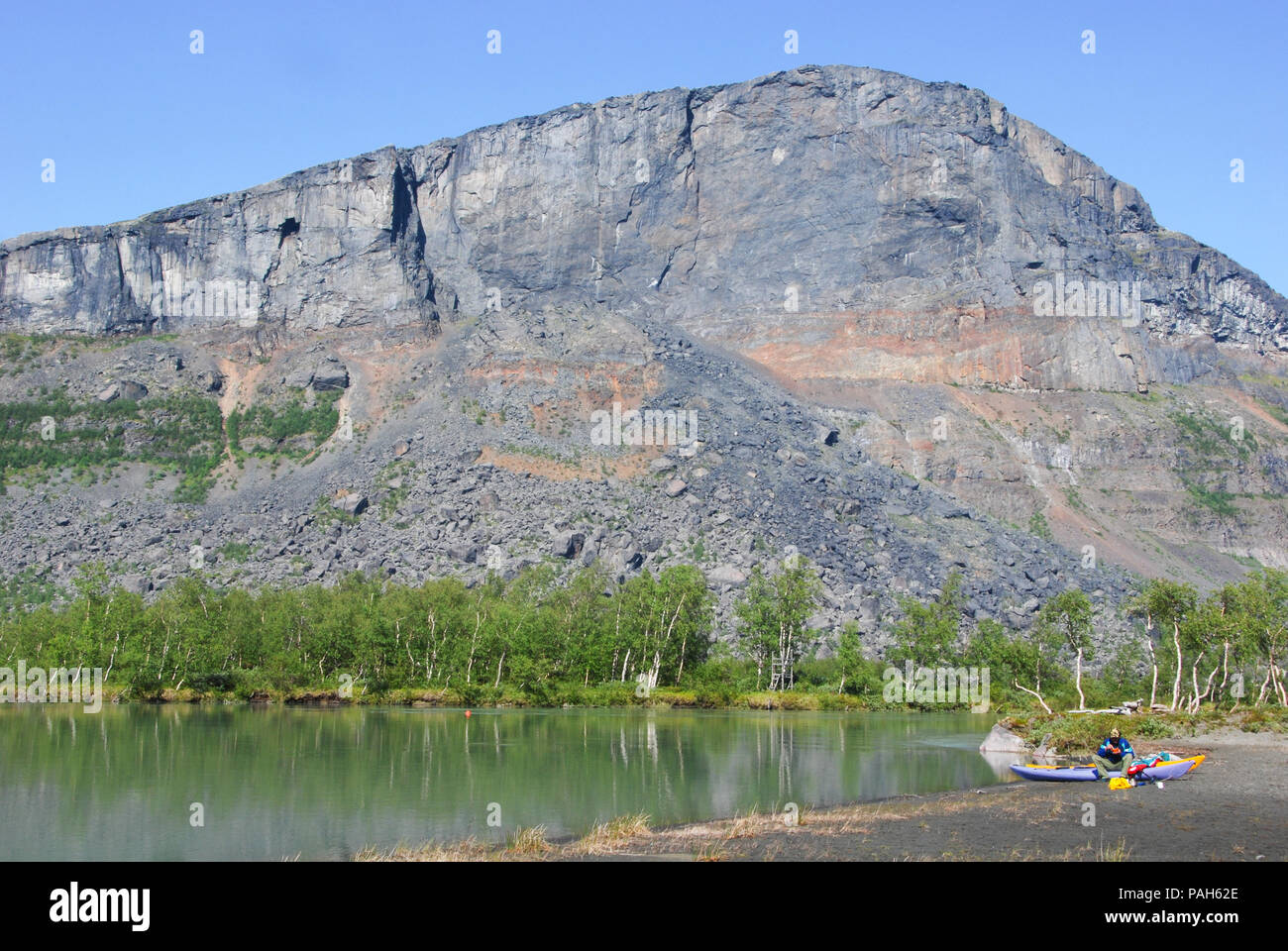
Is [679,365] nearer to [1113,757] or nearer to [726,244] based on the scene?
[726,244]

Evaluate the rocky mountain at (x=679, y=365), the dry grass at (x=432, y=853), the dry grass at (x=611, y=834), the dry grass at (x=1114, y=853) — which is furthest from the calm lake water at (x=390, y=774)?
the rocky mountain at (x=679, y=365)

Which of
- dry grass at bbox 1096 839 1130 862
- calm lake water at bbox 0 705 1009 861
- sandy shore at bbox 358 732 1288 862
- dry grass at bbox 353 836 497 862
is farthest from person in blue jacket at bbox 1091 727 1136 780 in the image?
dry grass at bbox 353 836 497 862

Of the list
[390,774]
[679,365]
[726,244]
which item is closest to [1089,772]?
[390,774]

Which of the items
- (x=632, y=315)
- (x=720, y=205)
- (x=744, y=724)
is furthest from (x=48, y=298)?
(x=744, y=724)

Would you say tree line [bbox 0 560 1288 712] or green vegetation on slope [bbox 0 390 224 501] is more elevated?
green vegetation on slope [bbox 0 390 224 501]

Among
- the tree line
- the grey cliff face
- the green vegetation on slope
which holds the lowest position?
the tree line

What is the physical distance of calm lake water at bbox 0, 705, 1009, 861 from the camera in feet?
96.7

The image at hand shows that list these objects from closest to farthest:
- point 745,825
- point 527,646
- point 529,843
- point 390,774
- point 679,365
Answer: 1. point 529,843
2. point 745,825
3. point 390,774
4. point 527,646
5. point 679,365

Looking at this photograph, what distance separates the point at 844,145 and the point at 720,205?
17730 mm

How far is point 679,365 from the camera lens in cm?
12688

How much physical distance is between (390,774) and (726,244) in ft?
409

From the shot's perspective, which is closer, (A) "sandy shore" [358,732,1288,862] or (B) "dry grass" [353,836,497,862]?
(B) "dry grass" [353,836,497,862]

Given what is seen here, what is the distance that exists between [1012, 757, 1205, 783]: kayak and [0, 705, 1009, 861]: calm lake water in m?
1.47

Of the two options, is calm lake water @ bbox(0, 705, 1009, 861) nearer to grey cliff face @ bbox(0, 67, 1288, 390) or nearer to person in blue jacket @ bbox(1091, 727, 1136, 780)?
person in blue jacket @ bbox(1091, 727, 1136, 780)
